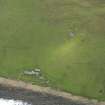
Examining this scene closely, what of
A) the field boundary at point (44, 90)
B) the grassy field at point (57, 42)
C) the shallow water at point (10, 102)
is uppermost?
the grassy field at point (57, 42)

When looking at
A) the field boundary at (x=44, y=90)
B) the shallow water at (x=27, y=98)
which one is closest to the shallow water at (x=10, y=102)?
the shallow water at (x=27, y=98)

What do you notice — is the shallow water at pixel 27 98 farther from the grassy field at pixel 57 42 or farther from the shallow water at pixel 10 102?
the grassy field at pixel 57 42

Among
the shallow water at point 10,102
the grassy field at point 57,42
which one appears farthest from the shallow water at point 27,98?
the grassy field at point 57,42

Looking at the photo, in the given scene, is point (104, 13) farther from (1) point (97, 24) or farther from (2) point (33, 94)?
(2) point (33, 94)

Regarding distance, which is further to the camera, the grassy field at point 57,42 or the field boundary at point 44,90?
the grassy field at point 57,42

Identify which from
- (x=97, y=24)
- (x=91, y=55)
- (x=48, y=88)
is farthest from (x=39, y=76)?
(x=97, y=24)

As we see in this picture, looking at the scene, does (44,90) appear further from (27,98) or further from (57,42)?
(57,42)

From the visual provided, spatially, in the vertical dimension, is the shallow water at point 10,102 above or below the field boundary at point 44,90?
below

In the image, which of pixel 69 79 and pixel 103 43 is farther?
pixel 103 43

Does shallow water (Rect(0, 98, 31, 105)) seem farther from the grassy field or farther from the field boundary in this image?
the grassy field
